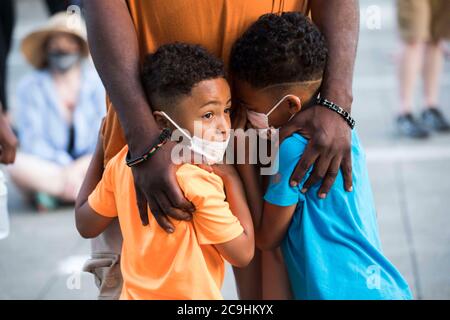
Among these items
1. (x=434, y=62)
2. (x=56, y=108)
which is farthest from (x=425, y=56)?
(x=56, y=108)

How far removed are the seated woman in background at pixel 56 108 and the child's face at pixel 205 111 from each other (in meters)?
2.89

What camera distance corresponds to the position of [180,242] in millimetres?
2010

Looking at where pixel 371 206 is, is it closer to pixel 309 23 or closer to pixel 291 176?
pixel 291 176

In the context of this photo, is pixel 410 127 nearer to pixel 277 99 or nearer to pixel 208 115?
pixel 277 99

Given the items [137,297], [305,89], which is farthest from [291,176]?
[137,297]

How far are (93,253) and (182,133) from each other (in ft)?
1.91

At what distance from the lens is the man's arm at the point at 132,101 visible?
6.35 ft

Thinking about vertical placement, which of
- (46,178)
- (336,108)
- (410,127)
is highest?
(336,108)

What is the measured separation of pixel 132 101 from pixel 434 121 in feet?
13.7

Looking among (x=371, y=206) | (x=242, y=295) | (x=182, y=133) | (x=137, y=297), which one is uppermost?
(x=182, y=133)

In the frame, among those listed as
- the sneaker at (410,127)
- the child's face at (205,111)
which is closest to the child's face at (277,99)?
the child's face at (205,111)

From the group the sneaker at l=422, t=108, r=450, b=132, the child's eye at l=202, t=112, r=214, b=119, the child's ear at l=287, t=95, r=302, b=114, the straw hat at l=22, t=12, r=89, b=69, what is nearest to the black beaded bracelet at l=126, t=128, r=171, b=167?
the child's eye at l=202, t=112, r=214, b=119

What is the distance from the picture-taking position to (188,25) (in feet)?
6.79

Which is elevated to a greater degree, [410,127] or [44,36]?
[44,36]
